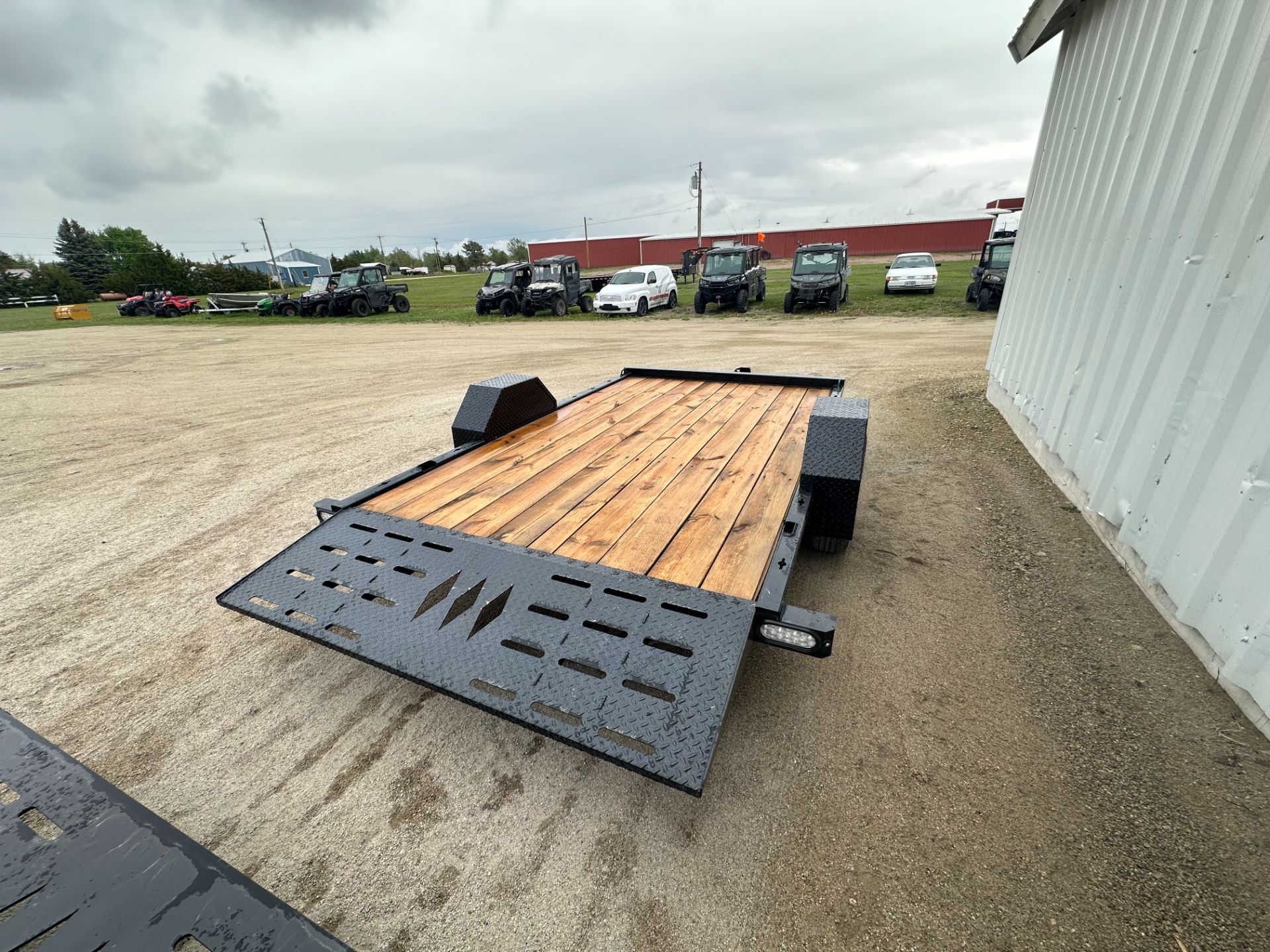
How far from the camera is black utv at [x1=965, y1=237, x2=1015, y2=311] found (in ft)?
40.4

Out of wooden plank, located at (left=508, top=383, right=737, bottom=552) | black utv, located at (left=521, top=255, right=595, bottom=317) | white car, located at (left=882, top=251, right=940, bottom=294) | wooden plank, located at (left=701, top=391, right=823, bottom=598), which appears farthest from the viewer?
white car, located at (left=882, top=251, right=940, bottom=294)

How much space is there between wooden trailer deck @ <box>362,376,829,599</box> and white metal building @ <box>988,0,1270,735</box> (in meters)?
1.58

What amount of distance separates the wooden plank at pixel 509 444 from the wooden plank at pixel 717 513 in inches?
48.9

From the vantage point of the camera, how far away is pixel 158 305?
24219 millimetres

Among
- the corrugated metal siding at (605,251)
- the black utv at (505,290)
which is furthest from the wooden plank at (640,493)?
the corrugated metal siding at (605,251)

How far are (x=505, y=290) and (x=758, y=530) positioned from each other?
16156 millimetres

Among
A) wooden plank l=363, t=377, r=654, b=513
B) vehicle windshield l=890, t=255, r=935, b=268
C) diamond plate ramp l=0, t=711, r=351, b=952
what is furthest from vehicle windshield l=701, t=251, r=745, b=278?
diamond plate ramp l=0, t=711, r=351, b=952

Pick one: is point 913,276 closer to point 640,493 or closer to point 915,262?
point 915,262

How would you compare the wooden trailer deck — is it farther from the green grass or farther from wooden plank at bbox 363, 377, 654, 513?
the green grass

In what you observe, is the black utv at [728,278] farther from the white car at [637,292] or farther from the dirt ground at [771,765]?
the dirt ground at [771,765]

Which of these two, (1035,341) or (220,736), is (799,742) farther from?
(1035,341)

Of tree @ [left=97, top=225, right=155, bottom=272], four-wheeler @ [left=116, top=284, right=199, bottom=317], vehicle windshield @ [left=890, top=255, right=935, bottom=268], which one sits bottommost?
four-wheeler @ [left=116, top=284, right=199, bottom=317]

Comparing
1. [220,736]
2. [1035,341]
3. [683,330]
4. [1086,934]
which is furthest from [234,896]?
[683,330]

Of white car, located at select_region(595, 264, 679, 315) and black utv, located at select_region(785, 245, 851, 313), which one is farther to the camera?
white car, located at select_region(595, 264, 679, 315)
